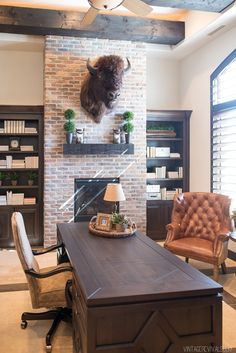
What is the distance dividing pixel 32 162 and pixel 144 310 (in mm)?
4432

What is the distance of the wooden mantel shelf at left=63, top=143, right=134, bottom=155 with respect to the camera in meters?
5.49

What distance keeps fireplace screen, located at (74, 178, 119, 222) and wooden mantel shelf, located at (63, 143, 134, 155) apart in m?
0.50

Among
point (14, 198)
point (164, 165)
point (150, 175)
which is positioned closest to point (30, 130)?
point (14, 198)

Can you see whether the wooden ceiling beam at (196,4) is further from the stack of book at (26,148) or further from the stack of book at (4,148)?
the stack of book at (4,148)

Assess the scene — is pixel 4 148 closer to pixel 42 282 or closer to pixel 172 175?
pixel 172 175

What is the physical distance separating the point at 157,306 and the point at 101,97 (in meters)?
4.03

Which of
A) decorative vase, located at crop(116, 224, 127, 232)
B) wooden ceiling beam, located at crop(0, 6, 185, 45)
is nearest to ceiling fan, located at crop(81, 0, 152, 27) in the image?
wooden ceiling beam, located at crop(0, 6, 185, 45)

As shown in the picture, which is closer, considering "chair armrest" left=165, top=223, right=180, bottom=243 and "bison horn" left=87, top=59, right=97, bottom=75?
"chair armrest" left=165, top=223, right=180, bottom=243

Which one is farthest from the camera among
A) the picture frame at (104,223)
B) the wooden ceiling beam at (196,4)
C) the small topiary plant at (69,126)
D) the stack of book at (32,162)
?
the stack of book at (32,162)

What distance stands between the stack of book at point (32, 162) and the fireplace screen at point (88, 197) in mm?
791

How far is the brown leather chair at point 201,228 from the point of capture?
3980 mm

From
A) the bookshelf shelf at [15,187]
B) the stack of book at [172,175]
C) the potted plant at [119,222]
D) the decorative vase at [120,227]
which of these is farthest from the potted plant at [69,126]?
the decorative vase at [120,227]

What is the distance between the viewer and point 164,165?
6.56m

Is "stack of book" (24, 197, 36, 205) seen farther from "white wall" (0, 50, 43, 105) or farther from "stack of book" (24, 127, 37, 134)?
"white wall" (0, 50, 43, 105)
